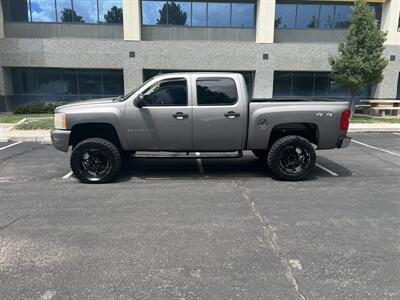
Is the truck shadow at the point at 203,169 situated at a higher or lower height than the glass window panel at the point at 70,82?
lower

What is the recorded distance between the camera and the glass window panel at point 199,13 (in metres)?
20.4

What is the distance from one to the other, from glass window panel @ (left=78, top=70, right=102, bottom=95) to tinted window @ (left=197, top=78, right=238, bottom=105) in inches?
613

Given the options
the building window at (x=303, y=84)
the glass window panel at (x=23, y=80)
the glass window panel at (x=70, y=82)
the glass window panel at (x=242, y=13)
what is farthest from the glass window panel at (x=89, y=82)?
the building window at (x=303, y=84)

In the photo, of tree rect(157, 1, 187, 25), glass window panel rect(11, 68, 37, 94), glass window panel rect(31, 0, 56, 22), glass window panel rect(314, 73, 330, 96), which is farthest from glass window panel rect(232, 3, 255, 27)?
glass window panel rect(11, 68, 37, 94)

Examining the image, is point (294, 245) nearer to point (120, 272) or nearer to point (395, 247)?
point (395, 247)

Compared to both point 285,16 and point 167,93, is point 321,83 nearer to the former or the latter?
Result: point 285,16

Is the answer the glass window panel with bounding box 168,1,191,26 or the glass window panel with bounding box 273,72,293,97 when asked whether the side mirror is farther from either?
the glass window panel with bounding box 273,72,293,97

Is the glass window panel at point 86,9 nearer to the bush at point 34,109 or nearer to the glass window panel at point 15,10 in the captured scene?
the glass window panel at point 15,10

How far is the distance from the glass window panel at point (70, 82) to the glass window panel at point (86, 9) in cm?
321

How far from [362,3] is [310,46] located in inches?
154

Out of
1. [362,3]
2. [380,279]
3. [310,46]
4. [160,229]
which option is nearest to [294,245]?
[380,279]

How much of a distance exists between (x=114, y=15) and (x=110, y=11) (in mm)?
326

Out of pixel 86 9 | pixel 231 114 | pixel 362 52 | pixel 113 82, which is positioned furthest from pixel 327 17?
pixel 231 114

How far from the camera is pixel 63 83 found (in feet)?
67.5
